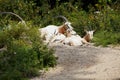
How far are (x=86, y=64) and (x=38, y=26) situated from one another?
5.50 metres

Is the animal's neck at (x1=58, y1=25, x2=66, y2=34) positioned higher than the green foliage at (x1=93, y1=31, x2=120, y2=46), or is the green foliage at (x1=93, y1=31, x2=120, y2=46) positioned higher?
the animal's neck at (x1=58, y1=25, x2=66, y2=34)

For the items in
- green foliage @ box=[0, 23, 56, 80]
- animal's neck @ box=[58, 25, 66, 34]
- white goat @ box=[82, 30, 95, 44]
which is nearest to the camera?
green foliage @ box=[0, 23, 56, 80]

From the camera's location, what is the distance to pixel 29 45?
849cm

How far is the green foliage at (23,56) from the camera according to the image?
689 centimetres

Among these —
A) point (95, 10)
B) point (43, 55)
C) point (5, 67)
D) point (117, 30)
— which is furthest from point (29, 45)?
point (95, 10)

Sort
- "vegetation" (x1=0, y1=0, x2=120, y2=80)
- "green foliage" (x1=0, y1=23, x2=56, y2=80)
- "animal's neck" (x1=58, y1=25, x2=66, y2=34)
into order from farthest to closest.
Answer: "animal's neck" (x1=58, y1=25, x2=66, y2=34) < "vegetation" (x1=0, y1=0, x2=120, y2=80) < "green foliage" (x1=0, y1=23, x2=56, y2=80)

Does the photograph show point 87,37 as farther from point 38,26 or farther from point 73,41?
point 38,26

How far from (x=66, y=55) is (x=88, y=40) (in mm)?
2561

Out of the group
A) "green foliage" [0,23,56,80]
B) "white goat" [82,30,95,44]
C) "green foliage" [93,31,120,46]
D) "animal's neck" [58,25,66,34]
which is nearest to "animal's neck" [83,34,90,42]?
"white goat" [82,30,95,44]

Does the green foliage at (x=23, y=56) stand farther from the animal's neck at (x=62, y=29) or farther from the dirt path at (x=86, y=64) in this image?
the animal's neck at (x=62, y=29)

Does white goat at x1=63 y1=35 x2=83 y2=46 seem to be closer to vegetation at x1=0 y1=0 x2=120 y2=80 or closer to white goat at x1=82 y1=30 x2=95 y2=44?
white goat at x1=82 y1=30 x2=95 y2=44

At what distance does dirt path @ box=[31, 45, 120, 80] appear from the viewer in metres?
7.14

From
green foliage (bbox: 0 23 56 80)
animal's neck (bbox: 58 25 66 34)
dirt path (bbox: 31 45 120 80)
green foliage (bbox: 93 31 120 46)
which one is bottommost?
green foliage (bbox: 93 31 120 46)

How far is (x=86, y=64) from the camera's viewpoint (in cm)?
811
